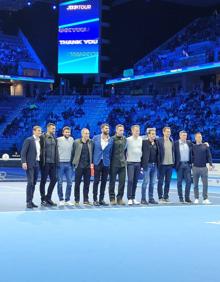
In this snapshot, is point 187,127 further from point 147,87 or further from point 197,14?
point 197,14

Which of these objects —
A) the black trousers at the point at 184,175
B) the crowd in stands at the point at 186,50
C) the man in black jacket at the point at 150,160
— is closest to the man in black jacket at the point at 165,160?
the man in black jacket at the point at 150,160

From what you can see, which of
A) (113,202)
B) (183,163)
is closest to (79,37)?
(183,163)

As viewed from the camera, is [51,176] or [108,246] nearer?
[108,246]

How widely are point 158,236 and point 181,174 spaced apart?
4.75 metres

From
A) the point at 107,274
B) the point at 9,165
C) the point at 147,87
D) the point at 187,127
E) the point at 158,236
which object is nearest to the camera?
the point at 107,274

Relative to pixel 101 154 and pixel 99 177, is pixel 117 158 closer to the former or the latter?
pixel 101 154

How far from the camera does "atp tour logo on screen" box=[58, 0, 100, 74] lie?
38500 mm

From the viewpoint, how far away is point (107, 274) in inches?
195

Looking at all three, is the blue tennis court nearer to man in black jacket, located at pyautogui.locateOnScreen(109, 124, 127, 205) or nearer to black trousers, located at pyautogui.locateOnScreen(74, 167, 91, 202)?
black trousers, located at pyautogui.locateOnScreen(74, 167, 91, 202)

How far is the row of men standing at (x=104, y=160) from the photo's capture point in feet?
34.4

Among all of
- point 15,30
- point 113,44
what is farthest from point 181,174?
point 15,30

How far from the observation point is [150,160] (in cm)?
1134

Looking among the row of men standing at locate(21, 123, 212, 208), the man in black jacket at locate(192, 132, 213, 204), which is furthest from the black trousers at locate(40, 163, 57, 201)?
the man in black jacket at locate(192, 132, 213, 204)

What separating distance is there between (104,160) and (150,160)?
43.2 inches
